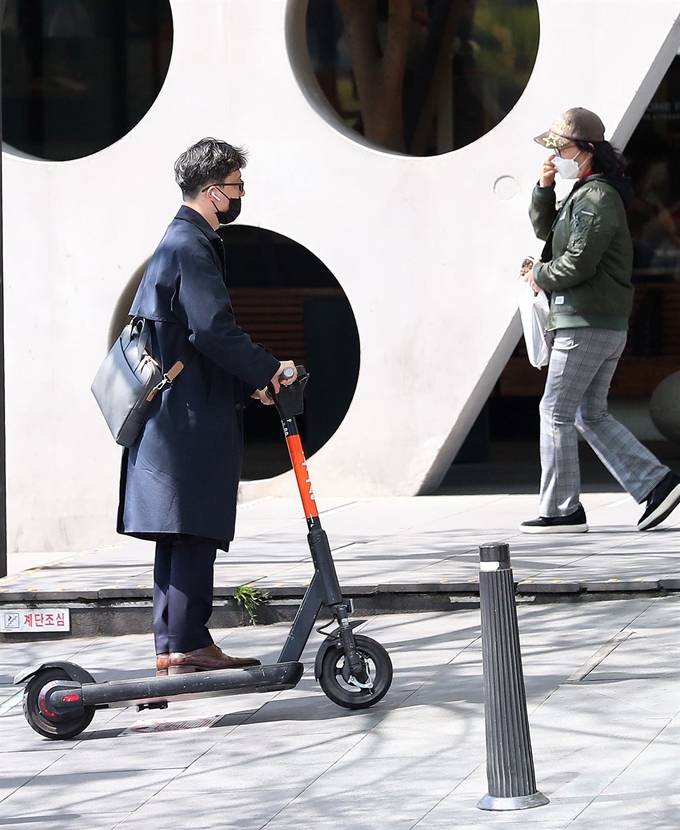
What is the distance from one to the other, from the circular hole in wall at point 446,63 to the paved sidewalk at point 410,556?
29.2ft

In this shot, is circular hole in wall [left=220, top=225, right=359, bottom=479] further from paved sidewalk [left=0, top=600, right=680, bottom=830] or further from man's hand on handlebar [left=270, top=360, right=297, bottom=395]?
man's hand on handlebar [left=270, top=360, right=297, bottom=395]

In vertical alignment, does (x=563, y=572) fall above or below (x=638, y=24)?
below

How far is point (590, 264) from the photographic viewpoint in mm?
7324

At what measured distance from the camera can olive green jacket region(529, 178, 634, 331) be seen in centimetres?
732

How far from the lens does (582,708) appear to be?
4.73m

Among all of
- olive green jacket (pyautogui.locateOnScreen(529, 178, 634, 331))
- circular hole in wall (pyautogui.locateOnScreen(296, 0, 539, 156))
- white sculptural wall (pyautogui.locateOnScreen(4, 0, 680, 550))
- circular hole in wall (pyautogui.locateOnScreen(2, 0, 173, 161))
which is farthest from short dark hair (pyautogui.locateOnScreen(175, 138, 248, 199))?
circular hole in wall (pyautogui.locateOnScreen(2, 0, 173, 161))

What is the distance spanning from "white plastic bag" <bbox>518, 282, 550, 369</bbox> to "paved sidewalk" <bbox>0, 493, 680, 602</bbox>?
0.98 metres

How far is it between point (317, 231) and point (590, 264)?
10.7 ft

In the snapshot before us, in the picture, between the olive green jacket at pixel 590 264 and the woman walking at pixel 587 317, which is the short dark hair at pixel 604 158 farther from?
the olive green jacket at pixel 590 264

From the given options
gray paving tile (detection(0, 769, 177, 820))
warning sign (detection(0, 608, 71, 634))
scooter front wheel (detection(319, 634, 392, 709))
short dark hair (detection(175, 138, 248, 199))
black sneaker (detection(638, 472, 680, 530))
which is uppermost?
short dark hair (detection(175, 138, 248, 199))

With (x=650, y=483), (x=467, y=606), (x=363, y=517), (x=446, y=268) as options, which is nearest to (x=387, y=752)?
(x=467, y=606)

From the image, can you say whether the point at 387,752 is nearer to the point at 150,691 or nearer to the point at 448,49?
the point at 150,691

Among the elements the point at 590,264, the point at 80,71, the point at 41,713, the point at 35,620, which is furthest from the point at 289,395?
the point at 80,71

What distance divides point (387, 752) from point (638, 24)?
6415 millimetres
